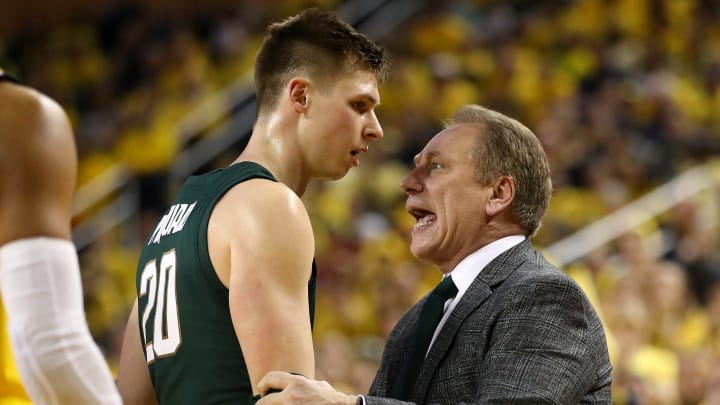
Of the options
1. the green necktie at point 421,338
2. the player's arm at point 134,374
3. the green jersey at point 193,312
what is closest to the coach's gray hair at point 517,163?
the green necktie at point 421,338

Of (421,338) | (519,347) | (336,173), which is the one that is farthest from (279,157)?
(519,347)

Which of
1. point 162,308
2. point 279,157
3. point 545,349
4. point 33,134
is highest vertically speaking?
point 33,134

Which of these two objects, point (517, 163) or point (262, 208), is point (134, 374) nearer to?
point (262, 208)

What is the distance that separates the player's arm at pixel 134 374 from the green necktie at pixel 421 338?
69cm

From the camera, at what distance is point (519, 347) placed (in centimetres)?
290

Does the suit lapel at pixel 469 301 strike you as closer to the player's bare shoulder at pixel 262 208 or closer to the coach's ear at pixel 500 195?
the coach's ear at pixel 500 195

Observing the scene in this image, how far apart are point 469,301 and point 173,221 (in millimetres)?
874

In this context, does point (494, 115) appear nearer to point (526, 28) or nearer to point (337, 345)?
point (337, 345)

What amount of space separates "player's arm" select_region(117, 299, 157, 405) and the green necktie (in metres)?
0.69

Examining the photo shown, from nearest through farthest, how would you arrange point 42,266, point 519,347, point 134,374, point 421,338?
1. point 42,266
2. point 519,347
3. point 134,374
4. point 421,338

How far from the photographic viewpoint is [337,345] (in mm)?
6836

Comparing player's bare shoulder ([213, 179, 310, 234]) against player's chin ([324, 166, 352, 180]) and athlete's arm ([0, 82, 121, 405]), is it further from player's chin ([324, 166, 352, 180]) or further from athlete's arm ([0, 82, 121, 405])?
athlete's arm ([0, 82, 121, 405])

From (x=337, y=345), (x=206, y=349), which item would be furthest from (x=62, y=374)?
(x=337, y=345)

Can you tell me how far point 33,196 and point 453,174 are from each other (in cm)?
152
